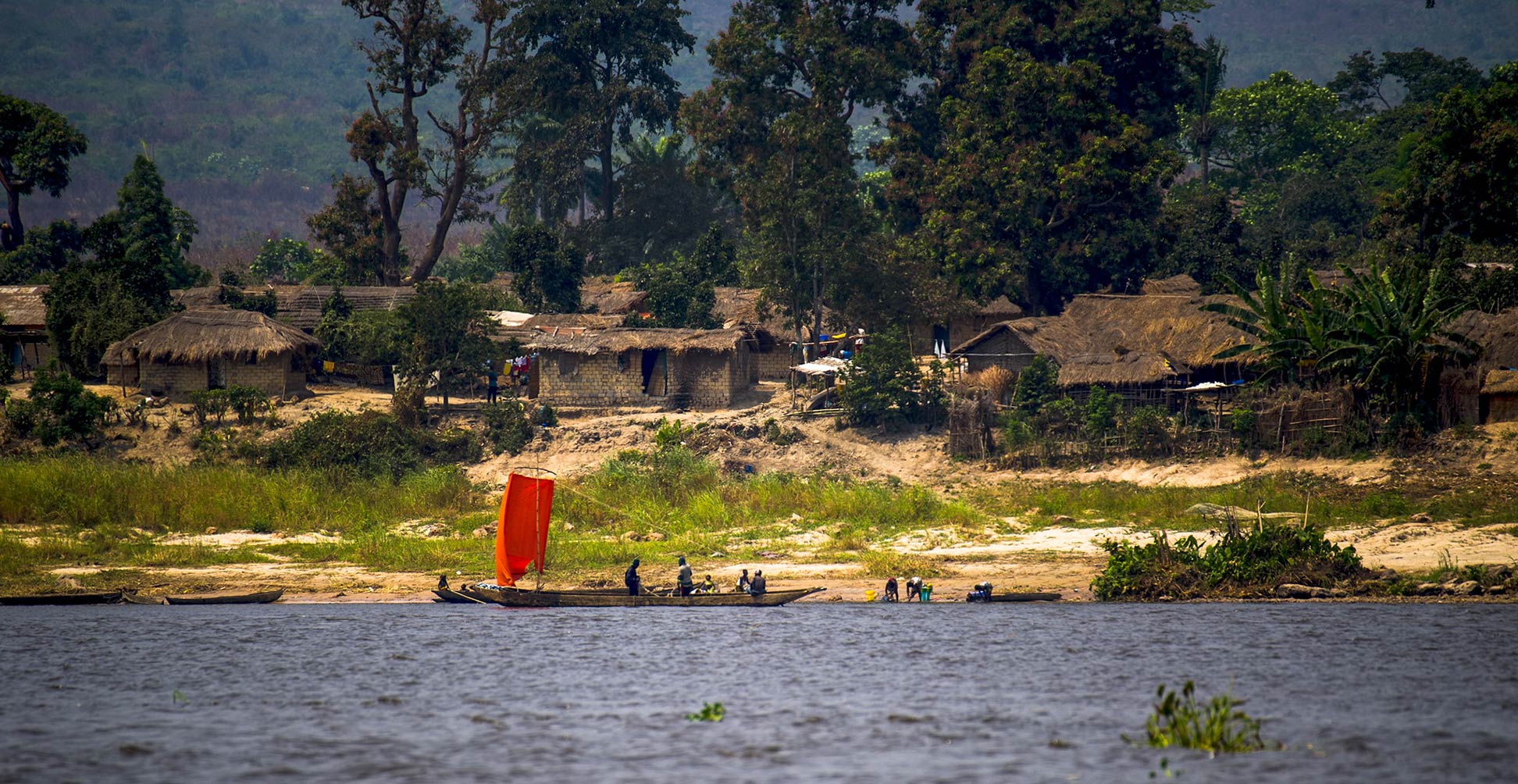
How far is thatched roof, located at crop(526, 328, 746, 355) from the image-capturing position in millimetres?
40031

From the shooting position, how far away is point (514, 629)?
90.4ft

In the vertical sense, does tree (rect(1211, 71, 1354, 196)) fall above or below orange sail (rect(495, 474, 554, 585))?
above

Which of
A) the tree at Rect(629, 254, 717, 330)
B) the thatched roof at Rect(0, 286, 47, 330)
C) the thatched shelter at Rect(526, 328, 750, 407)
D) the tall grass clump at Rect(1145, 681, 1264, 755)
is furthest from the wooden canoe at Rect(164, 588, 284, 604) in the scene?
the thatched roof at Rect(0, 286, 47, 330)

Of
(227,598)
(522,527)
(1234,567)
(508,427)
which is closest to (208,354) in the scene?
(508,427)

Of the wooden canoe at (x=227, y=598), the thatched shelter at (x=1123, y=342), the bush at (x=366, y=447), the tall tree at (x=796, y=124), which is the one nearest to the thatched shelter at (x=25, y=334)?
the bush at (x=366, y=447)

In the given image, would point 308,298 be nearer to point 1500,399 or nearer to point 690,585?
point 690,585

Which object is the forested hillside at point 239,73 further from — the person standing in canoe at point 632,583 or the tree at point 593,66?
the person standing in canoe at point 632,583

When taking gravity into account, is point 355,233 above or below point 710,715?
above

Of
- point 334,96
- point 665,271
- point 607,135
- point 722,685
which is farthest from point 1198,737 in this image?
point 334,96

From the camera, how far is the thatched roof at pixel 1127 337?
36438mm

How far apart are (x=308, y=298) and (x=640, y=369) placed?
14522mm

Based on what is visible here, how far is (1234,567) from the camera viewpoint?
80.3ft

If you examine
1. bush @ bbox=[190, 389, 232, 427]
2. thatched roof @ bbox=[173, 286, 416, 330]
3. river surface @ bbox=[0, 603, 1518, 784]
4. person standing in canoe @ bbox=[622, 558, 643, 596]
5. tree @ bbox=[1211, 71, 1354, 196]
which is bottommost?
river surface @ bbox=[0, 603, 1518, 784]

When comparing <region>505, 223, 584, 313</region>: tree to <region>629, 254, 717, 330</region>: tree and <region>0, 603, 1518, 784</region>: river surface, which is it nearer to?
<region>629, 254, 717, 330</region>: tree
